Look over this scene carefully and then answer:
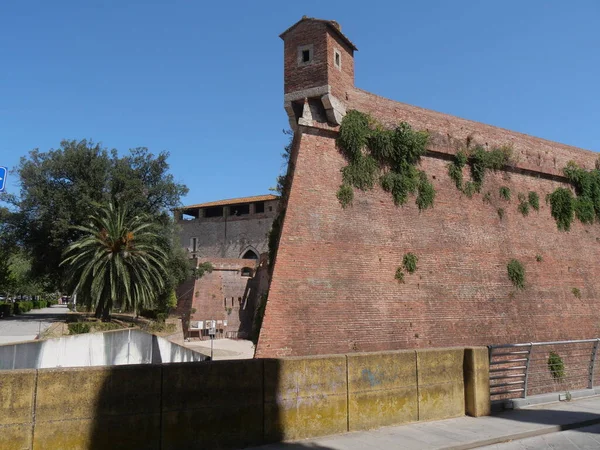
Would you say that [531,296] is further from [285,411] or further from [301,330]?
[285,411]

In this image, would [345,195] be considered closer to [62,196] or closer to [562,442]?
[562,442]

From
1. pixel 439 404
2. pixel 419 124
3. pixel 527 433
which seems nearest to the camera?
pixel 527 433

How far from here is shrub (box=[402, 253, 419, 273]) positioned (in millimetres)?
14234

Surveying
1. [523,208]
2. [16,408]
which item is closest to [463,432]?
[16,408]

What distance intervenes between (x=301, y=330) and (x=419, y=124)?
26.7 feet

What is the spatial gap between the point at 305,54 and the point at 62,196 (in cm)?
2171

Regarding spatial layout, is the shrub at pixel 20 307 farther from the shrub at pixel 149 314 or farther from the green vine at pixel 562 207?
the green vine at pixel 562 207

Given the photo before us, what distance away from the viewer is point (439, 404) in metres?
7.43

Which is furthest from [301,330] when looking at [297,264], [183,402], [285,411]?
[183,402]

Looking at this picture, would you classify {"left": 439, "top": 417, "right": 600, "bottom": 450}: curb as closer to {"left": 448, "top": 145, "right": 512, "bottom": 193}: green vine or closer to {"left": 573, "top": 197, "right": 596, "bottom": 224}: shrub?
{"left": 448, "top": 145, "right": 512, "bottom": 193}: green vine

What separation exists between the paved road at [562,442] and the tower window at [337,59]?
1111cm

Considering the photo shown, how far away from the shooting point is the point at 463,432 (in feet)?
22.1

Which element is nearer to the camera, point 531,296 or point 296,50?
point 296,50

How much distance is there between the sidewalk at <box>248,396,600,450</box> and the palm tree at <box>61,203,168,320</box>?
2127 centimetres
